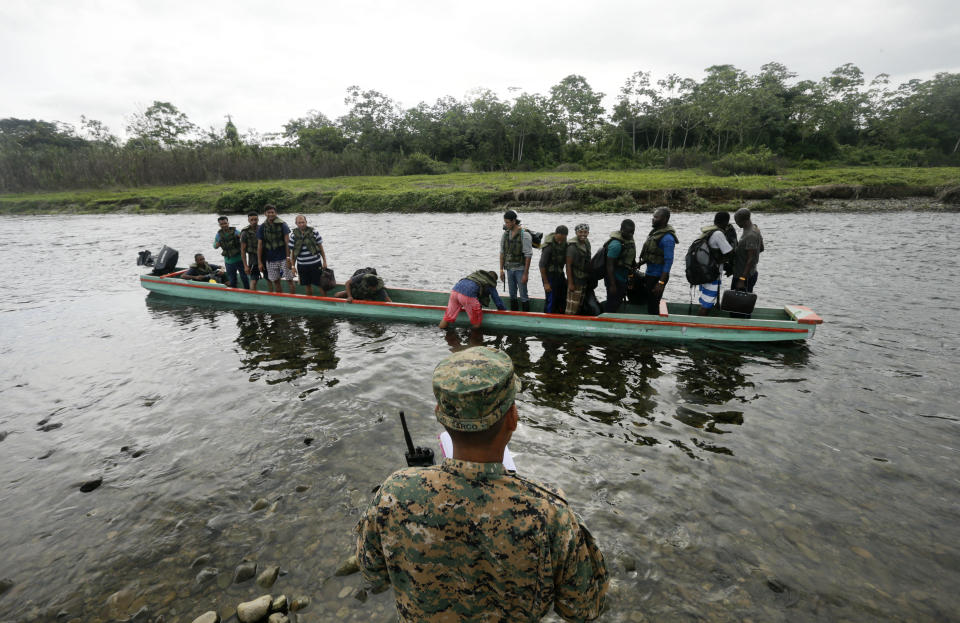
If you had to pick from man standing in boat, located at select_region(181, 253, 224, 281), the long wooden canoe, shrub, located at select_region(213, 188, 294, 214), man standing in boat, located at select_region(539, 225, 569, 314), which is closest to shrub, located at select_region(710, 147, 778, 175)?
the long wooden canoe

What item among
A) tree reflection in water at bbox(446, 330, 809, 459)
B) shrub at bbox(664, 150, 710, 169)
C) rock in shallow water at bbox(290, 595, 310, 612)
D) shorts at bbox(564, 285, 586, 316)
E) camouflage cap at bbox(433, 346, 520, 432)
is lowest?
rock in shallow water at bbox(290, 595, 310, 612)

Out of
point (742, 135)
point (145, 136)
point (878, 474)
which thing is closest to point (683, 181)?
point (742, 135)

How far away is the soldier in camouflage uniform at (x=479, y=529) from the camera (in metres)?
1.51

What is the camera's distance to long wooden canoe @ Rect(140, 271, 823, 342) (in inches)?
318

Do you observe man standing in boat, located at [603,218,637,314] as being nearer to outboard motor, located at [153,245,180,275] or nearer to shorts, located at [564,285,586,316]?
shorts, located at [564,285,586,316]

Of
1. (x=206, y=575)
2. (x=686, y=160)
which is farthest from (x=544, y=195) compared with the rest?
(x=206, y=575)

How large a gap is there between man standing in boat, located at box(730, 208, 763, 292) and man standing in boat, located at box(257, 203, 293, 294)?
33.6ft

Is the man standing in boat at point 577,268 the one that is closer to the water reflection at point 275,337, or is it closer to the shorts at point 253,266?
the water reflection at point 275,337

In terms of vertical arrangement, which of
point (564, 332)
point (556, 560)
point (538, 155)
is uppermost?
point (538, 155)

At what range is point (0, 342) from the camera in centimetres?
1028

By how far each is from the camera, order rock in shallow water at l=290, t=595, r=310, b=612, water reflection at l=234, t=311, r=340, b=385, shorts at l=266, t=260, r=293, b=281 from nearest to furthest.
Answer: rock in shallow water at l=290, t=595, r=310, b=612 → water reflection at l=234, t=311, r=340, b=385 → shorts at l=266, t=260, r=293, b=281

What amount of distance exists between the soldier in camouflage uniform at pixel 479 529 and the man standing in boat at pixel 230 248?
38.8 feet

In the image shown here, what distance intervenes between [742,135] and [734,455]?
213ft

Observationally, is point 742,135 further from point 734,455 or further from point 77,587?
point 77,587
